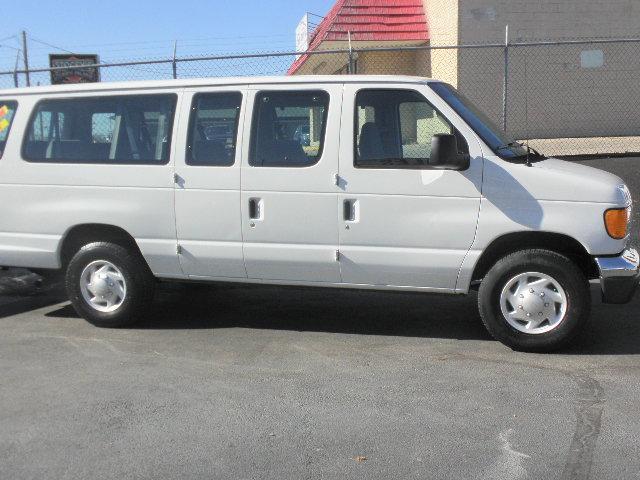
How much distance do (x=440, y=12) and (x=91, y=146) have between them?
11.1 m

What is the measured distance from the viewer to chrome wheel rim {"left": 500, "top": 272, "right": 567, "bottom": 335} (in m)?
5.39

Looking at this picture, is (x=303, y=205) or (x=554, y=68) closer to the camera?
(x=303, y=205)

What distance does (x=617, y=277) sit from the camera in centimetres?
523

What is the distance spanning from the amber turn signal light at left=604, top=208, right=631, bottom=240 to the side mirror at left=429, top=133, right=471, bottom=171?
107cm

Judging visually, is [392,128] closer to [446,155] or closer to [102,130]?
[446,155]

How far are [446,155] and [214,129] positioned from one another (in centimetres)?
198

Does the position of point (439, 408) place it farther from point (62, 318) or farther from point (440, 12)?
point (440, 12)

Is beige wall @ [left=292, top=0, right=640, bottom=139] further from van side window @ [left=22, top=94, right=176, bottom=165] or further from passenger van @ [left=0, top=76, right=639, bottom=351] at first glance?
van side window @ [left=22, top=94, right=176, bottom=165]

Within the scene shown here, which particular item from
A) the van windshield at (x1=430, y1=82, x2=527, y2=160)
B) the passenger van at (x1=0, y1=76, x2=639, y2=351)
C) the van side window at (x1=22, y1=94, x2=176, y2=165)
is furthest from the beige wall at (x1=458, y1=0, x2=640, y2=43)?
the van side window at (x1=22, y1=94, x2=176, y2=165)

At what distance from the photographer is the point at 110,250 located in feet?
20.7

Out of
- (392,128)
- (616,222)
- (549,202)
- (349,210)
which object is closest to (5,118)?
(349,210)

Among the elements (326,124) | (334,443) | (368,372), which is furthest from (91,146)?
(334,443)

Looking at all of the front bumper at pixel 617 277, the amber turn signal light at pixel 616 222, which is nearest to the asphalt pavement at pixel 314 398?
the front bumper at pixel 617 277

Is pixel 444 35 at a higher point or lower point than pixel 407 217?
higher
